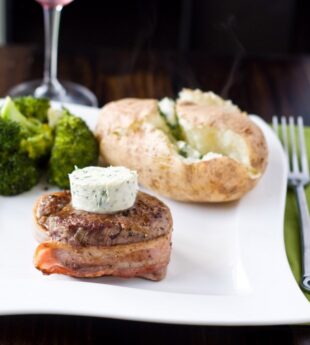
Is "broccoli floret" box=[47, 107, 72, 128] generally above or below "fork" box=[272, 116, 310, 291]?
above

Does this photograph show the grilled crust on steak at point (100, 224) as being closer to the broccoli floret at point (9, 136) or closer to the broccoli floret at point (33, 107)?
the broccoli floret at point (9, 136)

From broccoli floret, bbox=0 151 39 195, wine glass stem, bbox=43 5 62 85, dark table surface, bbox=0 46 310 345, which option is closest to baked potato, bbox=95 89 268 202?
broccoli floret, bbox=0 151 39 195

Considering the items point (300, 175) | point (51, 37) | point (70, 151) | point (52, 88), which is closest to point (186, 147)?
point (70, 151)

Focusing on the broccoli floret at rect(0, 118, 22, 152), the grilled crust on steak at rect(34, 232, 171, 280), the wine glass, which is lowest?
the wine glass

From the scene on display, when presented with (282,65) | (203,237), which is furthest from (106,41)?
(203,237)

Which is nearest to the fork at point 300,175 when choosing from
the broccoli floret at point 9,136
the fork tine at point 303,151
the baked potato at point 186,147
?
the fork tine at point 303,151

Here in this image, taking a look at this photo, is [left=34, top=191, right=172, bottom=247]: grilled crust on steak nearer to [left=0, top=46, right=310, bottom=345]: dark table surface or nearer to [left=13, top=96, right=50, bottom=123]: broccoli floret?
[left=13, top=96, right=50, bottom=123]: broccoli floret

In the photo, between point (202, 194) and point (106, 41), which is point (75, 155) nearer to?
point (202, 194)
